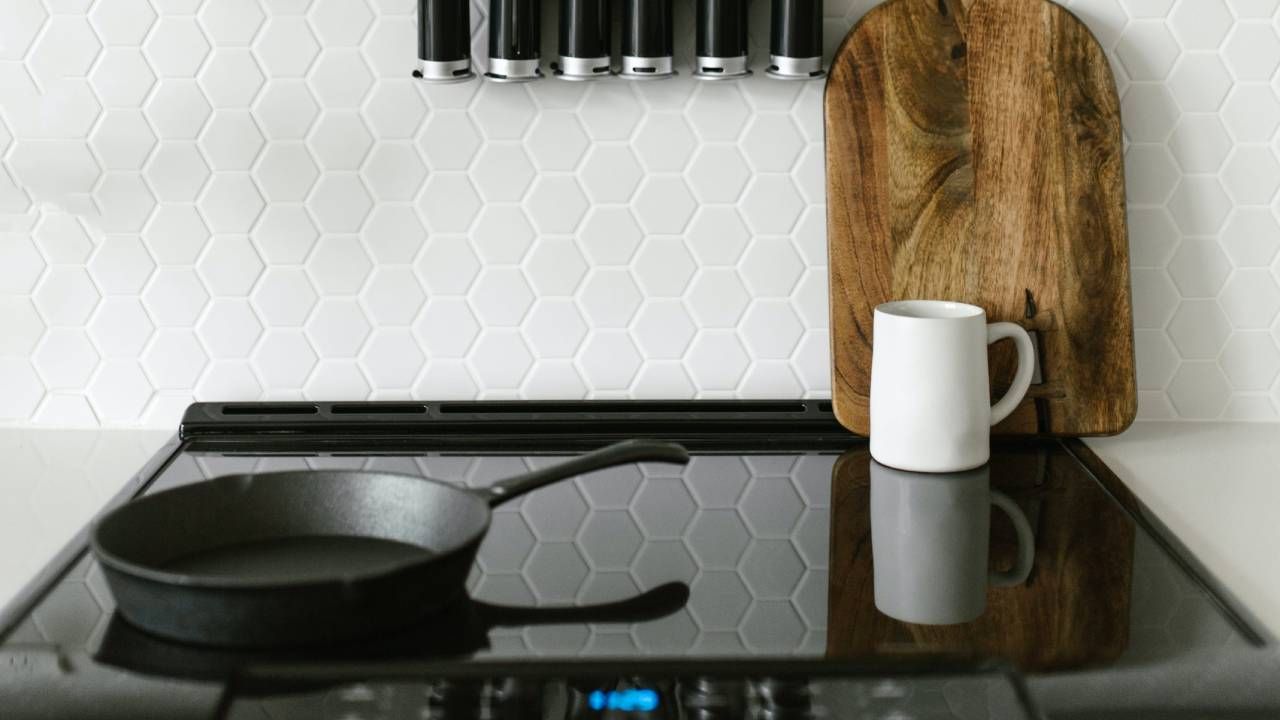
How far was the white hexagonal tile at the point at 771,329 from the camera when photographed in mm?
1360

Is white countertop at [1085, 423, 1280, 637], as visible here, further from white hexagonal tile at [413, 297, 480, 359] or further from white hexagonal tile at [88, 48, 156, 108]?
white hexagonal tile at [88, 48, 156, 108]

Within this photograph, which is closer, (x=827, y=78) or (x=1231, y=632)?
(x=1231, y=632)

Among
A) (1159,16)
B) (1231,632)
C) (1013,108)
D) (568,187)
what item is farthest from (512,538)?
(1159,16)

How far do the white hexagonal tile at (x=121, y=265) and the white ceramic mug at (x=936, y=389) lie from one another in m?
0.75

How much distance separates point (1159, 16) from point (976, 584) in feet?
2.22

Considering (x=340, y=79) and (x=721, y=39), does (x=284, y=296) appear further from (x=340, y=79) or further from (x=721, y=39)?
(x=721, y=39)

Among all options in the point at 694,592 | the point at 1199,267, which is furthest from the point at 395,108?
the point at 1199,267

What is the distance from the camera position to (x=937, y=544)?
105 centimetres

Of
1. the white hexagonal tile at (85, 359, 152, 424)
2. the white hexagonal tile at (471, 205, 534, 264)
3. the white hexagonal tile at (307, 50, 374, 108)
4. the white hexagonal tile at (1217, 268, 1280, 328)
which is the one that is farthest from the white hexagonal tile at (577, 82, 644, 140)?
the white hexagonal tile at (1217, 268, 1280, 328)

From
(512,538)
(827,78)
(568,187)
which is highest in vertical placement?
(827,78)

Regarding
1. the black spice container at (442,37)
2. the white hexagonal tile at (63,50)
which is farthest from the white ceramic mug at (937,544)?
the white hexagonal tile at (63,50)

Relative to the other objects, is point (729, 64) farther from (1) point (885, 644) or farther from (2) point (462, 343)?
(1) point (885, 644)

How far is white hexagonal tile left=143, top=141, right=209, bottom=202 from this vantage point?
133 centimetres

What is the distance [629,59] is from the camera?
49.5 inches
